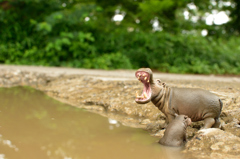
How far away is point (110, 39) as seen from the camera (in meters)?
10.6

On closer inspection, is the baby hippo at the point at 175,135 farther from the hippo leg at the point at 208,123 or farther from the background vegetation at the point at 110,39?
the background vegetation at the point at 110,39

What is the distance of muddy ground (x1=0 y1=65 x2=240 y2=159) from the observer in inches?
104

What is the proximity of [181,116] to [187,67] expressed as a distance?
6.82 meters

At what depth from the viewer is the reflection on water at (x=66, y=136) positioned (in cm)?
252

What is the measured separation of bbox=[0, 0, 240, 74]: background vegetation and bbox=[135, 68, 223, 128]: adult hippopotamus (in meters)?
6.11

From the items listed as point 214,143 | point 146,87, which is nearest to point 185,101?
point 146,87

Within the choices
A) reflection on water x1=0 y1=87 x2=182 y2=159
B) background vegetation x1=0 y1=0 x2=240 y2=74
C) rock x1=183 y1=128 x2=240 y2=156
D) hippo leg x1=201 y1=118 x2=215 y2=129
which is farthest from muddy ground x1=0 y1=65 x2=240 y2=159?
background vegetation x1=0 y1=0 x2=240 y2=74

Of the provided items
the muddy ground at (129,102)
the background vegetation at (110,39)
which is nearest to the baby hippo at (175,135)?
the muddy ground at (129,102)

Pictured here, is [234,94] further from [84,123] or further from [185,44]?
[185,44]

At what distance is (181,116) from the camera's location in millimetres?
3000

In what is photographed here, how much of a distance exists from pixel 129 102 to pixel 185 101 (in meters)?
1.38

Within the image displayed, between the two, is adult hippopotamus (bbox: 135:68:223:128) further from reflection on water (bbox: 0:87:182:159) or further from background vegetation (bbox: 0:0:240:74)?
background vegetation (bbox: 0:0:240:74)

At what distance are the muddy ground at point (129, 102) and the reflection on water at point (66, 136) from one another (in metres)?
0.27

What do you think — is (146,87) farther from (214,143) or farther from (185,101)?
(214,143)
